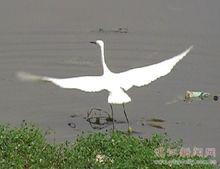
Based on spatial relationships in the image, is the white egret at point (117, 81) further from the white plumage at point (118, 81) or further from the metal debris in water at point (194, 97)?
the metal debris in water at point (194, 97)

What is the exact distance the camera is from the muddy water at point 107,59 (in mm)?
5266

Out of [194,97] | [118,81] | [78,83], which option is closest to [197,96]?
[194,97]

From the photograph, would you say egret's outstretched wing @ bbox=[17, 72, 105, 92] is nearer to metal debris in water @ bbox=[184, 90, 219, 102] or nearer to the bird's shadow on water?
the bird's shadow on water

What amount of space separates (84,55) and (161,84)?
95 centimetres

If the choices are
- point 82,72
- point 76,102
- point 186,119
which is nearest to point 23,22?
point 82,72

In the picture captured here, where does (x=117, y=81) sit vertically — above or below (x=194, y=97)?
above

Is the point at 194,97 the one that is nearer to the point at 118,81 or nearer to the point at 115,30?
the point at 118,81

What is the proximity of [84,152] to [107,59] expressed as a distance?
6.78ft

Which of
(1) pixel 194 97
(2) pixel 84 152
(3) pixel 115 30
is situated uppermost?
(3) pixel 115 30

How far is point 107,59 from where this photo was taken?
6.32 meters

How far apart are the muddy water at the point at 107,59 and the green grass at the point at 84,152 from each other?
0.45 meters

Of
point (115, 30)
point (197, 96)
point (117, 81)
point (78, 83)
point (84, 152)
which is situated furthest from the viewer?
point (115, 30)

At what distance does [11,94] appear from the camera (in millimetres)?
5641

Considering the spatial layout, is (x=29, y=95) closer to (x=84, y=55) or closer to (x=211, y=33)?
(x=84, y=55)
